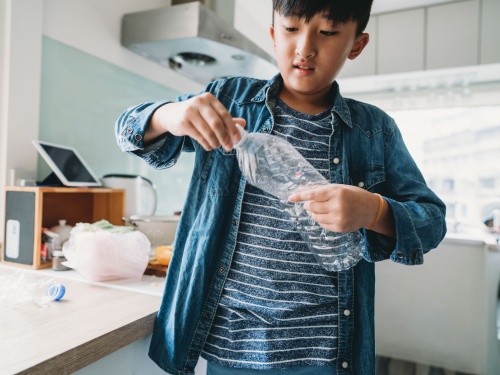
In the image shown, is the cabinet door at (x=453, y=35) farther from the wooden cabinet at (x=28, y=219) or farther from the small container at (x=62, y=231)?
the small container at (x=62, y=231)

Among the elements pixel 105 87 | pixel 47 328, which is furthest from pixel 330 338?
pixel 105 87

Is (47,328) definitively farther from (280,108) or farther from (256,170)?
(280,108)

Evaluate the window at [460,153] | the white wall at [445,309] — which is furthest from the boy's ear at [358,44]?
the window at [460,153]

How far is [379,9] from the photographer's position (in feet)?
8.45

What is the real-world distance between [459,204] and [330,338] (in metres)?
2.61

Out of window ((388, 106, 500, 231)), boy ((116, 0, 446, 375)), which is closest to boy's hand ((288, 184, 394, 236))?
boy ((116, 0, 446, 375))

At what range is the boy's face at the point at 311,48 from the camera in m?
0.59

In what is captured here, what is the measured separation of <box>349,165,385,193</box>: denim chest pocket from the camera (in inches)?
26.8

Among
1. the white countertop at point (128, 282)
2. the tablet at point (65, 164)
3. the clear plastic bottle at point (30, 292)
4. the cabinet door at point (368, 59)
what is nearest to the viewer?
the clear plastic bottle at point (30, 292)

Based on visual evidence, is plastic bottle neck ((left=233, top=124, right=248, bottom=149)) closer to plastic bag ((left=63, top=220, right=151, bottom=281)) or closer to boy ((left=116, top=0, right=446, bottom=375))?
boy ((left=116, top=0, right=446, bottom=375))

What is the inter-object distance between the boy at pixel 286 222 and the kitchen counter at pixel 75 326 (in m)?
0.07

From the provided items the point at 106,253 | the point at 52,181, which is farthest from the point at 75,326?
the point at 52,181

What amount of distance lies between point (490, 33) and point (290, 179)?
94.6 inches

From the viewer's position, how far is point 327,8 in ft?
1.91
